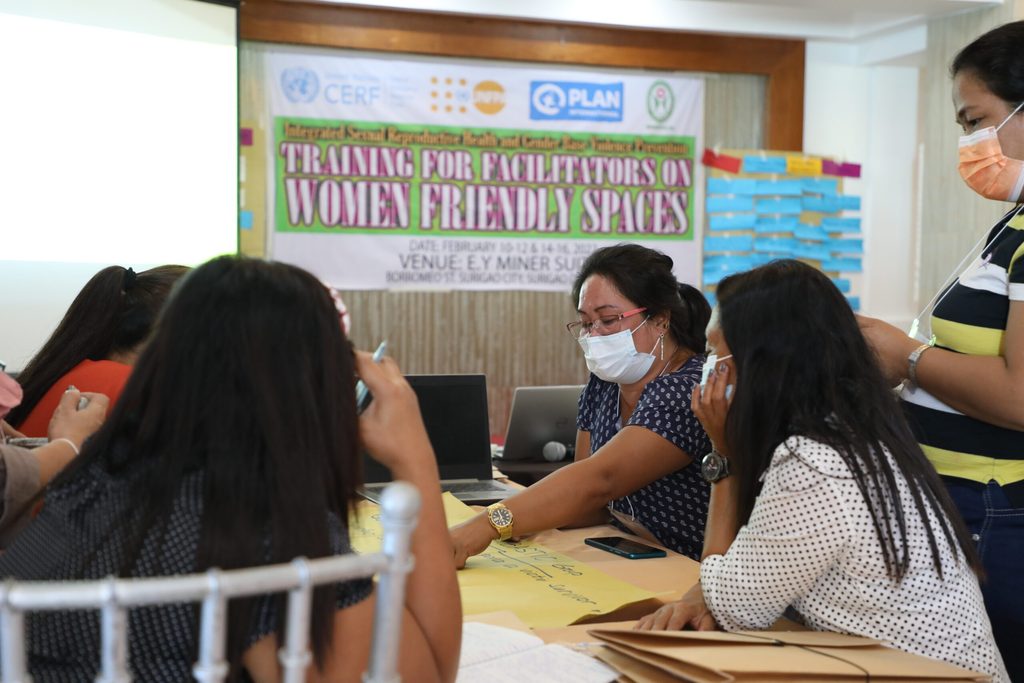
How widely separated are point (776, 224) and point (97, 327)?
4.44m

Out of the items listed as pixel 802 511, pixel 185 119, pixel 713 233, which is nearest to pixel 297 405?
pixel 802 511

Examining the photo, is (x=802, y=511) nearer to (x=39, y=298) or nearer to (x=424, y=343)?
(x=39, y=298)

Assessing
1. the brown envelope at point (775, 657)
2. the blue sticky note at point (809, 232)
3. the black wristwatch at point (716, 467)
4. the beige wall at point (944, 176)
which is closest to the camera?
the brown envelope at point (775, 657)

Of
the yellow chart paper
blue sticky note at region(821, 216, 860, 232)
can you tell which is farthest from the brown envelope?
blue sticky note at region(821, 216, 860, 232)

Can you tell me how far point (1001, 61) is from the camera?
1.82 meters

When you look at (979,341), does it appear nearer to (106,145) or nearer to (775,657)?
(775,657)

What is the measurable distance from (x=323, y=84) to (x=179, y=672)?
458 centimetres

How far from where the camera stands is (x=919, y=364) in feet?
5.86

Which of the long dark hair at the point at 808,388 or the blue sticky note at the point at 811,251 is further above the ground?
the blue sticky note at the point at 811,251

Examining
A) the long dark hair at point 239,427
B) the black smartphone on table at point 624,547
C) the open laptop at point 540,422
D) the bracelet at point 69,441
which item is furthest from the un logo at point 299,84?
the long dark hair at point 239,427

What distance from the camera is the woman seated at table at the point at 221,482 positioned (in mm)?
972

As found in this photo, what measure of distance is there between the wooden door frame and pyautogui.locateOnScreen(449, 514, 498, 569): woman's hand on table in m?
3.77

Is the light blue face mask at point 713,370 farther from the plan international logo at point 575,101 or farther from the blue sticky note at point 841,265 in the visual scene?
the blue sticky note at point 841,265

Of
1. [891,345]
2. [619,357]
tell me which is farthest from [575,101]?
[891,345]
